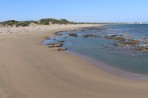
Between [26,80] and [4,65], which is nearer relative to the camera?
[26,80]

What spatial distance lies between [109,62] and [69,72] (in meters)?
5.11

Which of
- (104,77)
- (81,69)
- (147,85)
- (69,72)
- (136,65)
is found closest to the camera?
(147,85)

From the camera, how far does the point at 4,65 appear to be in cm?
1778

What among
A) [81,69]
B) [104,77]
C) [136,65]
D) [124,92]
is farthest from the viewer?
[136,65]

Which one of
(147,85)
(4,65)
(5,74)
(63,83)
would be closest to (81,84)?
(63,83)

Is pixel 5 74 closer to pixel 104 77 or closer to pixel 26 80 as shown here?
pixel 26 80

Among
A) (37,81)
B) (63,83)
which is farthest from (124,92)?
(37,81)

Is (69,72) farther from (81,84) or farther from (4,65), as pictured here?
(4,65)

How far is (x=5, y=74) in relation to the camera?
15.0 metres

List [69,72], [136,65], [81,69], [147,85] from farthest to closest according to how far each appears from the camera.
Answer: [136,65] → [81,69] → [69,72] → [147,85]

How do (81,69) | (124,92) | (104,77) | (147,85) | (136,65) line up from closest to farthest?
(124,92) < (147,85) < (104,77) < (81,69) < (136,65)

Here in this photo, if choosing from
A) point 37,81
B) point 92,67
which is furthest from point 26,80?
point 92,67

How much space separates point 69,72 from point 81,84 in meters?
3.06

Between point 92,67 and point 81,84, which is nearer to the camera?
point 81,84
